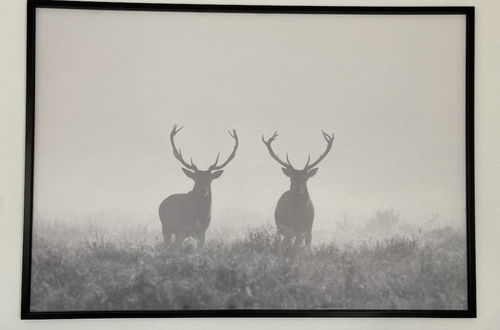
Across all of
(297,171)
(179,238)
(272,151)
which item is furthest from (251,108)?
(179,238)

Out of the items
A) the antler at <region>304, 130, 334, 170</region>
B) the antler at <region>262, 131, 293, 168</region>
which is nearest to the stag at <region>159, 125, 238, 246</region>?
the antler at <region>262, 131, 293, 168</region>

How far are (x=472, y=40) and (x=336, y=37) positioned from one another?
1.55 ft

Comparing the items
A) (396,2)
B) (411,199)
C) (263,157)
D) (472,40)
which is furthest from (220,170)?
(472,40)

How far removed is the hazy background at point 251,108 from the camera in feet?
6.62

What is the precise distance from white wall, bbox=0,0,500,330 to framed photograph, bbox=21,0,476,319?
4 centimetres

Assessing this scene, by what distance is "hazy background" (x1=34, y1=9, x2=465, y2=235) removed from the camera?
79.4 inches

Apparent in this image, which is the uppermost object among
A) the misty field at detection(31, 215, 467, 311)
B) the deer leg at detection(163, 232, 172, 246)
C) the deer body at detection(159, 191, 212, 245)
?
the deer body at detection(159, 191, 212, 245)

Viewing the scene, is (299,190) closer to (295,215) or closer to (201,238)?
(295,215)

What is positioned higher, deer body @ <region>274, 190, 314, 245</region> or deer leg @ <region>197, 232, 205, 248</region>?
deer body @ <region>274, 190, 314, 245</region>

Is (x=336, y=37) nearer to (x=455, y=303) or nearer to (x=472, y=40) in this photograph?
(x=472, y=40)

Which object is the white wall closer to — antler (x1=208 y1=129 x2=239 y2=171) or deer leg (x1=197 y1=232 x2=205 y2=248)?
deer leg (x1=197 y1=232 x2=205 y2=248)

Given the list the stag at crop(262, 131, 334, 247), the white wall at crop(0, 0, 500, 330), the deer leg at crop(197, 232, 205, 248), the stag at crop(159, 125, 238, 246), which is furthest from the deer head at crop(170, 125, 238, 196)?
the white wall at crop(0, 0, 500, 330)

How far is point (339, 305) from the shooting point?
2021 mm

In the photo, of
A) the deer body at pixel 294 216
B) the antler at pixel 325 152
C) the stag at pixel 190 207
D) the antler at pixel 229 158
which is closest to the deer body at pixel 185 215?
the stag at pixel 190 207
